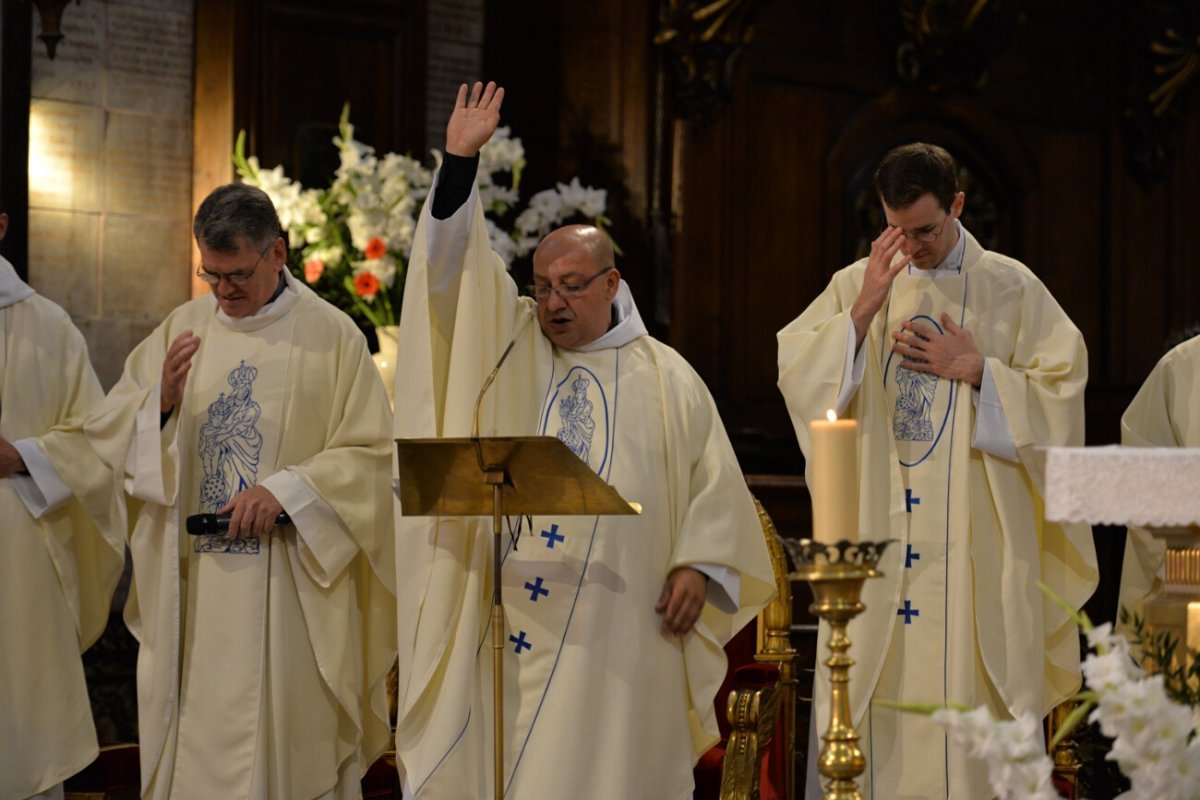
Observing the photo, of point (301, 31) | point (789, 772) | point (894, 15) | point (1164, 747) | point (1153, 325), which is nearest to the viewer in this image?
point (1164, 747)

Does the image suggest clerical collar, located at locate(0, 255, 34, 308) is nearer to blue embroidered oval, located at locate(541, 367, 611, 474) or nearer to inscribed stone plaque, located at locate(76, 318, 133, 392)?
inscribed stone plaque, located at locate(76, 318, 133, 392)

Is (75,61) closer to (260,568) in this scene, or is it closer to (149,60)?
(149,60)

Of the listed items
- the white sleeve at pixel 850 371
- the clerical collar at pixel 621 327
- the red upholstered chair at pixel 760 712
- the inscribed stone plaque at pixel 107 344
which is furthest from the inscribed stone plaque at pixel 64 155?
the white sleeve at pixel 850 371

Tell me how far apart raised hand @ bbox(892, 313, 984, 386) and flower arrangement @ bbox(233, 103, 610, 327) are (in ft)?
7.70

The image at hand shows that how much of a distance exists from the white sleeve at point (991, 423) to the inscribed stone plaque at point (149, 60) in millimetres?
4074

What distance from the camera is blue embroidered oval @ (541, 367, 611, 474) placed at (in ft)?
14.8

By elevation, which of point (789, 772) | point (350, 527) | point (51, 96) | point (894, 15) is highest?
point (894, 15)

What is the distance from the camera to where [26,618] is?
5.40 m

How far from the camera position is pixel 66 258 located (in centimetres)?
711

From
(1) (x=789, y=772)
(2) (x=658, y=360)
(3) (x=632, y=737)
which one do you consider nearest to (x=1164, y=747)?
(3) (x=632, y=737)

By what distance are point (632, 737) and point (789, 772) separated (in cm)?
84

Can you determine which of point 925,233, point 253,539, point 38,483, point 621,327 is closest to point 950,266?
point 925,233

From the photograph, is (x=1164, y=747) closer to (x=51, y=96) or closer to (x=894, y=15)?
(x=51, y=96)

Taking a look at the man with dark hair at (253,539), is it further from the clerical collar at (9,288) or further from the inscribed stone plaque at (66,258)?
the inscribed stone plaque at (66,258)
